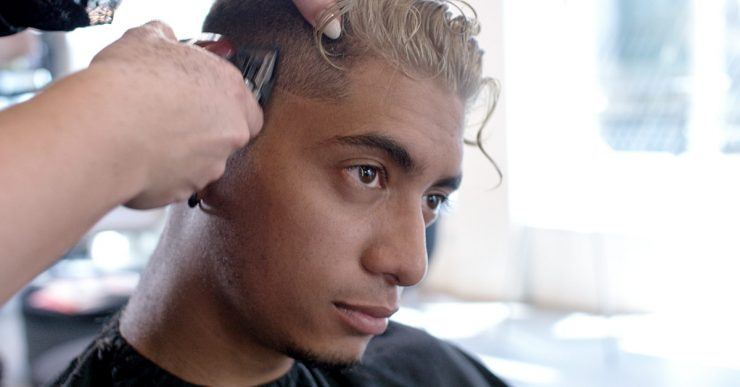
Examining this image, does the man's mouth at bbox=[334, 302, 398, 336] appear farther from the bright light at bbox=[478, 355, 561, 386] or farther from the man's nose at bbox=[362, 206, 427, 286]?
the bright light at bbox=[478, 355, 561, 386]

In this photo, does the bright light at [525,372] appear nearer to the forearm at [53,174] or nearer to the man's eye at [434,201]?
the man's eye at [434,201]

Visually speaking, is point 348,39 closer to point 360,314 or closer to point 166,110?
point 360,314

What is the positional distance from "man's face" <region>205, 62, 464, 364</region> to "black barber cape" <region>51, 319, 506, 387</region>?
20 cm

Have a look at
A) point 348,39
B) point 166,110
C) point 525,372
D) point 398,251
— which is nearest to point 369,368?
point 398,251

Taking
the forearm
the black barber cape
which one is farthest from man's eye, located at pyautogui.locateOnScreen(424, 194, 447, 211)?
the forearm

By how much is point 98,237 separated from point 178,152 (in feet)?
16.6

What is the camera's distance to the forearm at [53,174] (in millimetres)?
745

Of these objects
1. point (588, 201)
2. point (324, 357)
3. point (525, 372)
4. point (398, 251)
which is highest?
point (398, 251)

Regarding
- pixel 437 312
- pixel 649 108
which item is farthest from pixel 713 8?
pixel 437 312

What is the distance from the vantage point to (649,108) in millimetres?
5523

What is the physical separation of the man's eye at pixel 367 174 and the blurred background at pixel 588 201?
10.7 ft

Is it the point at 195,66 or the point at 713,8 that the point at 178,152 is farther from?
the point at 713,8

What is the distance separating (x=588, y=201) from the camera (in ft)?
17.5

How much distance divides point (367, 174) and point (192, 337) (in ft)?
1.33
